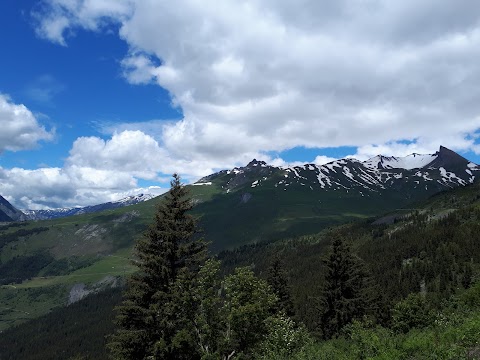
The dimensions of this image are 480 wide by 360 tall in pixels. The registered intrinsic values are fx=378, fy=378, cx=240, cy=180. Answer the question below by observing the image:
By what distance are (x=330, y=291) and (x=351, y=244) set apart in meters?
6.57

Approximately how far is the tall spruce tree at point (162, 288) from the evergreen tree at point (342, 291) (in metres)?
22.5

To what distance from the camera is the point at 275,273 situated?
54.8 metres

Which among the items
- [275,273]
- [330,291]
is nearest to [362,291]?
[330,291]

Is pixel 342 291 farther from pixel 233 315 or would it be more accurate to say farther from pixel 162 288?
pixel 233 315

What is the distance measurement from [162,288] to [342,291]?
2624 centimetres

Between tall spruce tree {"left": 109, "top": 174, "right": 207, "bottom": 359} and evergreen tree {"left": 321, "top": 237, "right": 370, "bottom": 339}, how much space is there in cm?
2250

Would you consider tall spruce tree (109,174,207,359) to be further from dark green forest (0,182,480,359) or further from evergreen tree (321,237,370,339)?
evergreen tree (321,237,370,339)

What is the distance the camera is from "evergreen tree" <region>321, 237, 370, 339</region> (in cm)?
4531

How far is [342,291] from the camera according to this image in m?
46.5

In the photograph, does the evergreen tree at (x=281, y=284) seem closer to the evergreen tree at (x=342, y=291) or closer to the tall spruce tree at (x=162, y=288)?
the evergreen tree at (x=342, y=291)

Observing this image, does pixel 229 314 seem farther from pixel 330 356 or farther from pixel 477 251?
pixel 477 251

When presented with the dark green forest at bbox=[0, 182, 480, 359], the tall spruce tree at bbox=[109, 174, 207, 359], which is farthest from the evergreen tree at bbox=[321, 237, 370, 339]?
the tall spruce tree at bbox=[109, 174, 207, 359]

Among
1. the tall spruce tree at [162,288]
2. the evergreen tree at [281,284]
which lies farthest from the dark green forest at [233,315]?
the evergreen tree at [281,284]

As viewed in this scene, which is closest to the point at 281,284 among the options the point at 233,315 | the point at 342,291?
the point at 342,291
